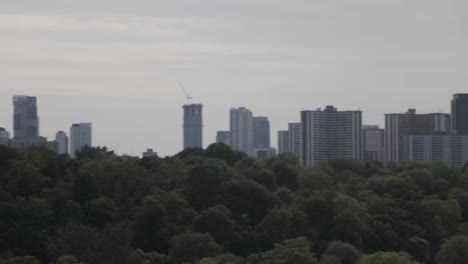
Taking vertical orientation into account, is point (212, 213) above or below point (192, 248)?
above

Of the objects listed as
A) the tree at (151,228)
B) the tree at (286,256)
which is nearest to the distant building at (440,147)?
the tree at (151,228)

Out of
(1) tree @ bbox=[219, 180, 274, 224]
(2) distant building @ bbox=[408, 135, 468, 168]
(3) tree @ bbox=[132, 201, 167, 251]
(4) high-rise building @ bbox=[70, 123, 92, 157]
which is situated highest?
Result: (4) high-rise building @ bbox=[70, 123, 92, 157]

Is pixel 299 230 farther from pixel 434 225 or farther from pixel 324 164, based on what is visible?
pixel 324 164

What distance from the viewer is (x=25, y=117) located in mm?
118188

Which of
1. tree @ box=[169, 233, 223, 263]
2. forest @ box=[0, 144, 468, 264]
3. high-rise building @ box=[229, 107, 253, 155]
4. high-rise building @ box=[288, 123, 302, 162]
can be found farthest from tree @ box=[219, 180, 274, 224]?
high-rise building @ box=[229, 107, 253, 155]

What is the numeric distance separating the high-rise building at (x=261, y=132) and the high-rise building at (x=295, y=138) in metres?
28.4

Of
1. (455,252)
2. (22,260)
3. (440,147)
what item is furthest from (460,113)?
(22,260)

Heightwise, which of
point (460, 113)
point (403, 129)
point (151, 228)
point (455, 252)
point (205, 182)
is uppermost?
point (460, 113)

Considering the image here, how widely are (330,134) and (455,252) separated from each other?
2372 inches

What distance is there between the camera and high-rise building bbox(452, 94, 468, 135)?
104062mm

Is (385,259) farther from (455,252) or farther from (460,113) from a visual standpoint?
(460,113)

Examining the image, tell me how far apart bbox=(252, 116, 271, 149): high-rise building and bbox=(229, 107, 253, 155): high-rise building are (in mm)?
930

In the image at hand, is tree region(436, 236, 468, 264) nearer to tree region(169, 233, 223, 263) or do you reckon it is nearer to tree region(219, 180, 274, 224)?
tree region(219, 180, 274, 224)

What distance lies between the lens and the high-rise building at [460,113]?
104 meters
